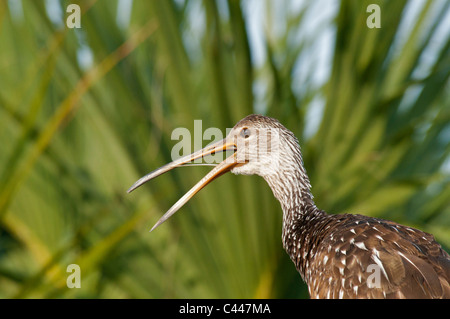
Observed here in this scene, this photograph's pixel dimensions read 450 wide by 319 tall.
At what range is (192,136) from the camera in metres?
2.54

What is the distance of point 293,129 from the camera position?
267cm

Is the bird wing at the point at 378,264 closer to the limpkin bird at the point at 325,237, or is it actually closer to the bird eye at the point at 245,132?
the limpkin bird at the point at 325,237

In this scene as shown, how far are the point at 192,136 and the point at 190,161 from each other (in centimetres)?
11

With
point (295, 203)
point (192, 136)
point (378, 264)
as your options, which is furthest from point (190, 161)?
point (378, 264)

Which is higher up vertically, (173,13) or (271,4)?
(271,4)

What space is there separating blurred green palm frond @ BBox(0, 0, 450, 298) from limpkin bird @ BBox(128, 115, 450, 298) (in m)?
0.07

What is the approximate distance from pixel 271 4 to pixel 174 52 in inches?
34.0

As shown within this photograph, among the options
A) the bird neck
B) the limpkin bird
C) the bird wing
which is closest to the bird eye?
the limpkin bird

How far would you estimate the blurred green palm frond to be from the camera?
229cm

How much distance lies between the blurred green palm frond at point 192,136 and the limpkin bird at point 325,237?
7 centimetres

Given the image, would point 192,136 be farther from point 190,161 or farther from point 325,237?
point 325,237
